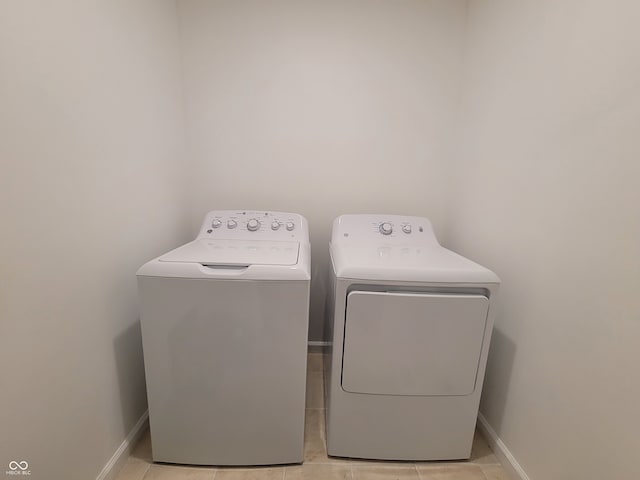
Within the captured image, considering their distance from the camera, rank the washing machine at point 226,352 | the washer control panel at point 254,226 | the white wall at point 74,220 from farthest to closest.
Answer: the washer control panel at point 254,226
the washing machine at point 226,352
the white wall at point 74,220

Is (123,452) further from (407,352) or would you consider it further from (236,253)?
(407,352)

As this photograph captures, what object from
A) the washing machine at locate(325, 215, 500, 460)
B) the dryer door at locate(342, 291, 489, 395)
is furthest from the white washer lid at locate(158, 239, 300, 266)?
the dryer door at locate(342, 291, 489, 395)

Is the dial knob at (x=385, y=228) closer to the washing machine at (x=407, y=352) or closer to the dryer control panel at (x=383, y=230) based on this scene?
the dryer control panel at (x=383, y=230)

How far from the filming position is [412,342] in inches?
43.1

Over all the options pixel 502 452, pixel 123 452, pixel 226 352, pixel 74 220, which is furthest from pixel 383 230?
pixel 123 452

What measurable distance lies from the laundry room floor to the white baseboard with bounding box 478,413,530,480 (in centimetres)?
3

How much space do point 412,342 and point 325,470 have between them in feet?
2.23

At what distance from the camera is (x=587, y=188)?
0.89m

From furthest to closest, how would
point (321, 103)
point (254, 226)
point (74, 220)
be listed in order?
point (321, 103) < point (254, 226) < point (74, 220)

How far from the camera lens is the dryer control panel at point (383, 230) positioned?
1478mm

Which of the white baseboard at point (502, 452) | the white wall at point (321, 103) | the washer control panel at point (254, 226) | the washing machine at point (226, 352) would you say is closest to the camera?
the washing machine at point (226, 352)

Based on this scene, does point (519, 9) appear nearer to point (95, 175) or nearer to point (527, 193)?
point (527, 193)

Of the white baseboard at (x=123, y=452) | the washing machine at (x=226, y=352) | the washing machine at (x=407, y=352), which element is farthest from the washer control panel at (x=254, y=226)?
the white baseboard at (x=123, y=452)

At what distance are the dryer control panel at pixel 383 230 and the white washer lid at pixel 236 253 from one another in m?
0.30
